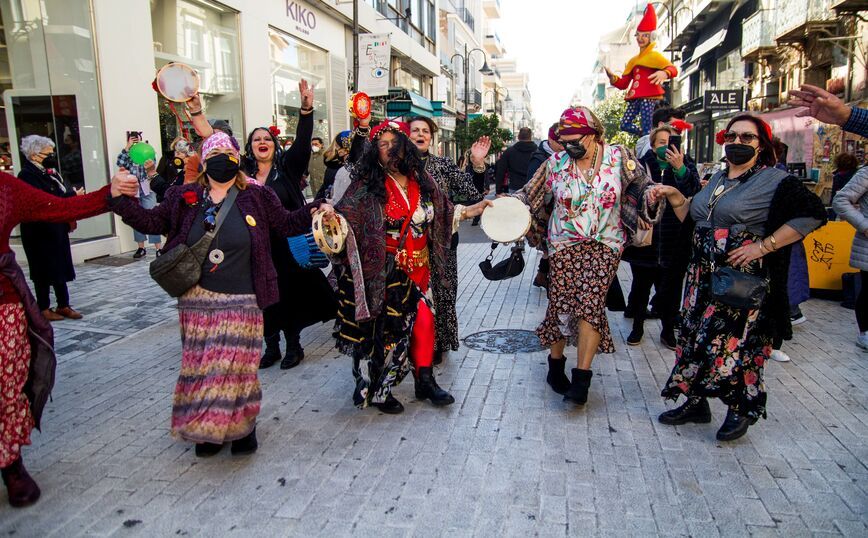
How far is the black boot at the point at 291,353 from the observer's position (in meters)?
5.35

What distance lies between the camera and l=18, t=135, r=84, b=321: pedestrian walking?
260 inches

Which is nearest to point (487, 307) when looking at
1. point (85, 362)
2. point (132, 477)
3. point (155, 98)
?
point (85, 362)

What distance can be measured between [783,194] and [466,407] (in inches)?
93.8

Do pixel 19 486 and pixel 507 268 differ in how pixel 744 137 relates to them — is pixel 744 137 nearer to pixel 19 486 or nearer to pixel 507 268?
pixel 507 268

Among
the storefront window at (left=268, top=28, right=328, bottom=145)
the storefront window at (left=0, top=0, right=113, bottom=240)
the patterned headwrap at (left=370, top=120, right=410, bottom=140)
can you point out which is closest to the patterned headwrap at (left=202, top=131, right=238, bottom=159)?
the patterned headwrap at (left=370, top=120, right=410, bottom=140)

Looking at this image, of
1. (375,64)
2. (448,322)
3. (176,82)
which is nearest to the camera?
(176,82)

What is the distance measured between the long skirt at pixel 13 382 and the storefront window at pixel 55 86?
8278mm

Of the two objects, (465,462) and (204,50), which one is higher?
(204,50)

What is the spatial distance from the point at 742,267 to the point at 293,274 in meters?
3.37

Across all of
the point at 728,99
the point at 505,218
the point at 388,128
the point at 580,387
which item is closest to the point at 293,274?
the point at 388,128

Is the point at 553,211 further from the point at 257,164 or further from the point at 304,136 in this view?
the point at 257,164

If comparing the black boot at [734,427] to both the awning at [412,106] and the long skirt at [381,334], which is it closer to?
Answer: the long skirt at [381,334]

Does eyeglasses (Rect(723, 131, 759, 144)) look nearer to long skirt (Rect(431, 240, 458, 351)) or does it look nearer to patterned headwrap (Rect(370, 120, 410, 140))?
patterned headwrap (Rect(370, 120, 410, 140))

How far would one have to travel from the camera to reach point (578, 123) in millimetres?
4168
